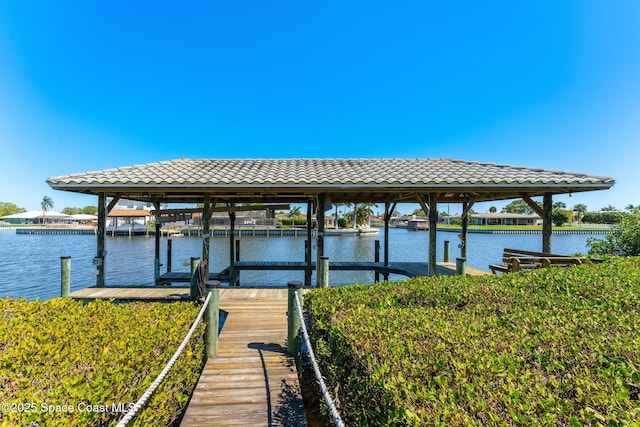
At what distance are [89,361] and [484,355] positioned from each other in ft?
10.2

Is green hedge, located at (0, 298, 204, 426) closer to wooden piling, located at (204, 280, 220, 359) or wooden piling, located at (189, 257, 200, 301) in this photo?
wooden piling, located at (204, 280, 220, 359)

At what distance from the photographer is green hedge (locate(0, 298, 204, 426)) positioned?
1862 mm

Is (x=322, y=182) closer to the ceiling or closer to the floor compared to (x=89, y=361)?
closer to the ceiling

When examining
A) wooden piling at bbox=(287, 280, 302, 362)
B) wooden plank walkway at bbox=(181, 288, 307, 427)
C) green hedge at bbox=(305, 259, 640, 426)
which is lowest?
wooden plank walkway at bbox=(181, 288, 307, 427)

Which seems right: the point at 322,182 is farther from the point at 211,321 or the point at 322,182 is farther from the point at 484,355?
the point at 484,355

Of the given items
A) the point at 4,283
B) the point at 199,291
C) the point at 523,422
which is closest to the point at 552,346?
the point at 523,422

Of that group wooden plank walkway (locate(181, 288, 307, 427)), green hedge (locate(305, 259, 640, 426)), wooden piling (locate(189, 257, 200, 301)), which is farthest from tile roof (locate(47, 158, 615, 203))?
green hedge (locate(305, 259, 640, 426))

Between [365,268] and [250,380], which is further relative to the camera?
[365,268]

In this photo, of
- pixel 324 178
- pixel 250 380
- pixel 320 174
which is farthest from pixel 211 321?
pixel 320 174

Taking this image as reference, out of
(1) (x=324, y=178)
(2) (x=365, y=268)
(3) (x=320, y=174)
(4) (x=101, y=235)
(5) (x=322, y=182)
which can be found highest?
(3) (x=320, y=174)

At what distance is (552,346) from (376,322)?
4.57 feet

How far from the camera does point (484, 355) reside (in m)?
2.09

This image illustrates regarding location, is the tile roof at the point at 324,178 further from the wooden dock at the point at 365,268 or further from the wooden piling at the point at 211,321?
the wooden dock at the point at 365,268

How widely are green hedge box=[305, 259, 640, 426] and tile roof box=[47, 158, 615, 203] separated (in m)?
3.24
